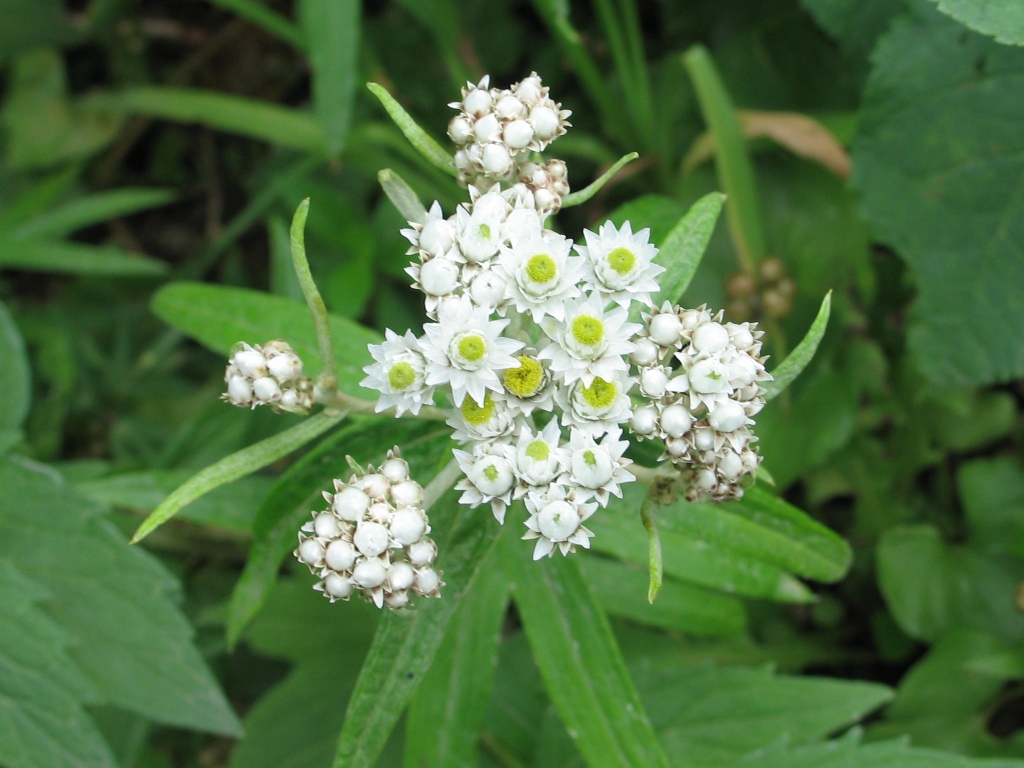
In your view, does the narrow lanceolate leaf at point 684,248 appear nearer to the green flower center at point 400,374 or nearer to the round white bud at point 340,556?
the green flower center at point 400,374

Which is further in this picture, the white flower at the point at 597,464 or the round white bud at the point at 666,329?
the round white bud at the point at 666,329

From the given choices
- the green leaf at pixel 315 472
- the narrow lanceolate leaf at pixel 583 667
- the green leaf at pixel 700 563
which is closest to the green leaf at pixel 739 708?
the green leaf at pixel 700 563

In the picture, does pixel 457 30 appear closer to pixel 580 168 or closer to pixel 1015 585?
pixel 580 168

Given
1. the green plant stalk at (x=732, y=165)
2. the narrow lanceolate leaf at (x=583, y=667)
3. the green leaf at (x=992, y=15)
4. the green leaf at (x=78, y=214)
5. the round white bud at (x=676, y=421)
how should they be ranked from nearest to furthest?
the round white bud at (x=676, y=421), the narrow lanceolate leaf at (x=583, y=667), the green leaf at (x=992, y=15), the green plant stalk at (x=732, y=165), the green leaf at (x=78, y=214)

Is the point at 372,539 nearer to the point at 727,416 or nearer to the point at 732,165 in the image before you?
the point at 727,416

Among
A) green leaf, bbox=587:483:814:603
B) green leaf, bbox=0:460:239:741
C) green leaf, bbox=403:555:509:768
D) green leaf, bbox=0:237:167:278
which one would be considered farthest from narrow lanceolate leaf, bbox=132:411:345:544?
green leaf, bbox=0:237:167:278

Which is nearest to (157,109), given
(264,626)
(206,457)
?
(206,457)
